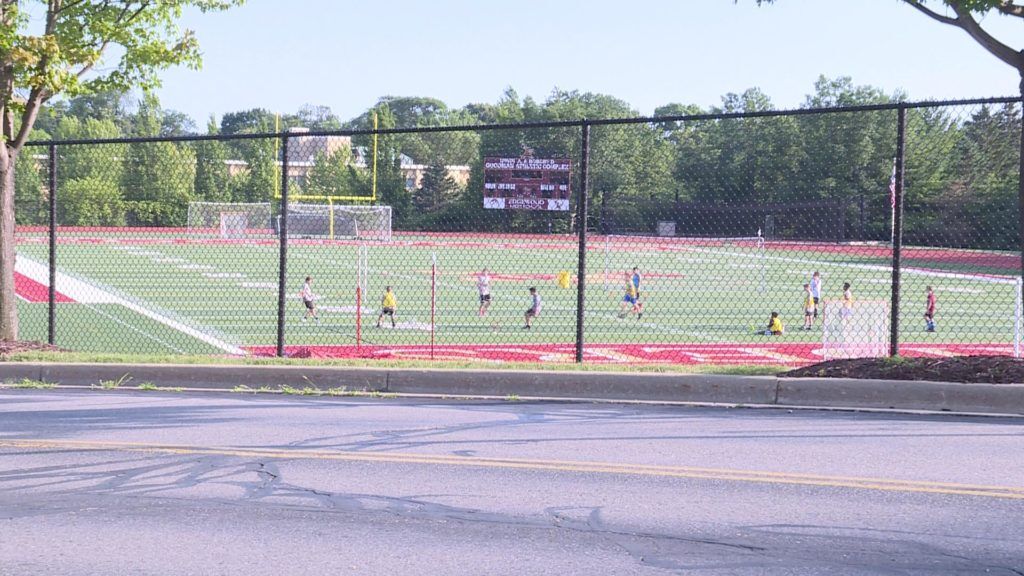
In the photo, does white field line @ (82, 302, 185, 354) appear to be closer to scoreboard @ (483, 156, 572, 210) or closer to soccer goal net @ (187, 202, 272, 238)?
soccer goal net @ (187, 202, 272, 238)

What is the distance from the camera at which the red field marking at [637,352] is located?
60.0ft

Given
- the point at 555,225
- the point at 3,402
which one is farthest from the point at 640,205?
the point at 3,402

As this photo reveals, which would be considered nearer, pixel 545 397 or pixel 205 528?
pixel 205 528

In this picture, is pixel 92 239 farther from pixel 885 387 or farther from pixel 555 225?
pixel 885 387

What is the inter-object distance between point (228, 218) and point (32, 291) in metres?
17.9

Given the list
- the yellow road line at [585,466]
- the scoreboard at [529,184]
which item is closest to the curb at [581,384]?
the yellow road line at [585,466]

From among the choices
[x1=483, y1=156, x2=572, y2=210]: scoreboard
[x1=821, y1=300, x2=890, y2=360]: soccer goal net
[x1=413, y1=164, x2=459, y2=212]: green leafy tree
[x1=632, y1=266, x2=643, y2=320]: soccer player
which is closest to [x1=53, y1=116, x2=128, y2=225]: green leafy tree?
[x1=413, y1=164, x2=459, y2=212]: green leafy tree

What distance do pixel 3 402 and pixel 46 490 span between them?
12.5 feet

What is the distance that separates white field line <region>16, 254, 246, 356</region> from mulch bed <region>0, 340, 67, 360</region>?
4288 millimetres

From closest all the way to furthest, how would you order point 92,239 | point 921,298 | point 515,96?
point 92,239 < point 921,298 < point 515,96

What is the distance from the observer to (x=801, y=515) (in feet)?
18.9

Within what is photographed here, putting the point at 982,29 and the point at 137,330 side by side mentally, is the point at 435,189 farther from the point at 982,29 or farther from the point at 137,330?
the point at 982,29

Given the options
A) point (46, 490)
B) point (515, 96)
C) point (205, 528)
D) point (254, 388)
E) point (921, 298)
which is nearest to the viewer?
point (205, 528)

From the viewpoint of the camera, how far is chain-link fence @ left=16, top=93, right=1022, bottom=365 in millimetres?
13273
